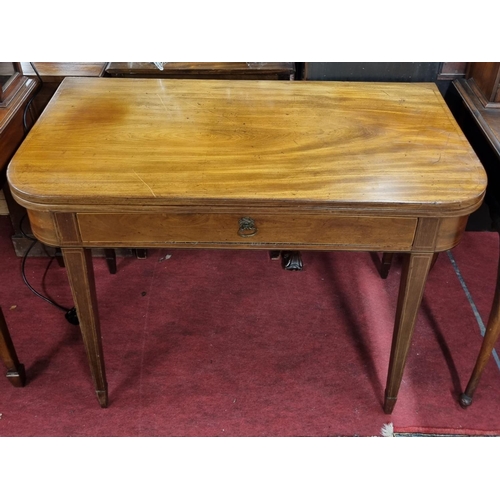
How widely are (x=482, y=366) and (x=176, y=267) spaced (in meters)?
1.12

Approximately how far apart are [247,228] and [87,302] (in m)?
0.47

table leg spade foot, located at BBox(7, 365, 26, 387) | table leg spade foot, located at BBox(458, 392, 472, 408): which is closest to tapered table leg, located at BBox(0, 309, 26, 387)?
table leg spade foot, located at BBox(7, 365, 26, 387)

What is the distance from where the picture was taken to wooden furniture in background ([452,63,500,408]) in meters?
1.59

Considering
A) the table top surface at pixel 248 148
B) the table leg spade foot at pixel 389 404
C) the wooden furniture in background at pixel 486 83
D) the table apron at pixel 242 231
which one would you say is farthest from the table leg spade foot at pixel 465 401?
the wooden furniture in background at pixel 486 83

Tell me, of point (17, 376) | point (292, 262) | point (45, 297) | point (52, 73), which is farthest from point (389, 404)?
point (52, 73)

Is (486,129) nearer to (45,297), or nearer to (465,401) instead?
(465,401)

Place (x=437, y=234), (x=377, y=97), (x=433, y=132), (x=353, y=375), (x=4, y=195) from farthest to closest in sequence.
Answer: (x=4, y=195), (x=353, y=375), (x=377, y=97), (x=433, y=132), (x=437, y=234)

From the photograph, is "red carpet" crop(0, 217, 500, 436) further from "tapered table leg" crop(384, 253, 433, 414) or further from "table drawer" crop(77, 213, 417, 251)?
"table drawer" crop(77, 213, 417, 251)

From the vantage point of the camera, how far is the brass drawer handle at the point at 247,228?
51.7 inches

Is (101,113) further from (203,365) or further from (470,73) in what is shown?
(470,73)

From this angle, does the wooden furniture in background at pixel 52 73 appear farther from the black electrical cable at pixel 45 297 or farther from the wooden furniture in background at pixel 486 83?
the wooden furniture in background at pixel 486 83

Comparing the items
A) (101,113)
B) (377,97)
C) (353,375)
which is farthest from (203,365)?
(377,97)

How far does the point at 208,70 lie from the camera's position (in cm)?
187

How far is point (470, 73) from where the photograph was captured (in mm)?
1854
